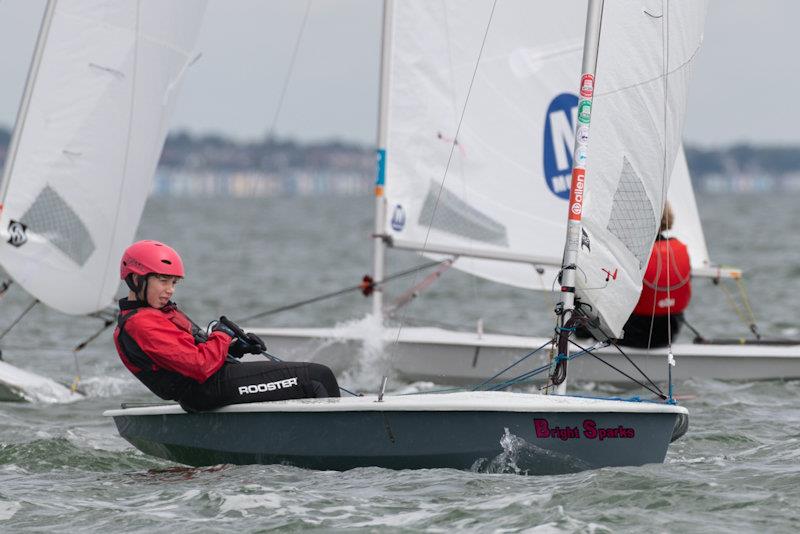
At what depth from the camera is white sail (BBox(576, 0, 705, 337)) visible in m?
5.56

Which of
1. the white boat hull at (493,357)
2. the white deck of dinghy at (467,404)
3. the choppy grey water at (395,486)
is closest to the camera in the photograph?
the choppy grey water at (395,486)

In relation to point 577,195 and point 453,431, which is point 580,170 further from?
point 453,431

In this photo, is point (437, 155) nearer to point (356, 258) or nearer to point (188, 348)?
point (188, 348)

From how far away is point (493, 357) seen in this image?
849cm

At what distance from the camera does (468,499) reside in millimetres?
4863

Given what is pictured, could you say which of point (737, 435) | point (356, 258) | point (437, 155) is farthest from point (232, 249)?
point (737, 435)

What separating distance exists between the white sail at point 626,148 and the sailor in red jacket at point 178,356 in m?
1.13

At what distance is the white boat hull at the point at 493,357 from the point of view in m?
8.29

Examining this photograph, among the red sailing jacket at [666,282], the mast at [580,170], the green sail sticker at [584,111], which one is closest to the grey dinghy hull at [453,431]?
the mast at [580,170]

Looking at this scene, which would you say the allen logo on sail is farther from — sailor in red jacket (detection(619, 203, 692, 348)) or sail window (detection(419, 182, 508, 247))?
sail window (detection(419, 182, 508, 247))

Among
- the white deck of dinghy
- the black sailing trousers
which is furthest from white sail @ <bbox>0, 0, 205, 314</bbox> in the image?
the white deck of dinghy

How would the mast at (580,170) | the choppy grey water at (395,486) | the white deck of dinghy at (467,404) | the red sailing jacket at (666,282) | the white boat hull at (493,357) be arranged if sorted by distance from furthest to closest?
1. the white boat hull at (493,357)
2. the red sailing jacket at (666,282)
3. the mast at (580,170)
4. the white deck of dinghy at (467,404)
5. the choppy grey water at (395,486)

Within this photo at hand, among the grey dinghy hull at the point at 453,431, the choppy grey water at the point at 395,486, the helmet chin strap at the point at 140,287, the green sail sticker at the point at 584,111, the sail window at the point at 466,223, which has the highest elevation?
the green sail sticker at the point at 584,111

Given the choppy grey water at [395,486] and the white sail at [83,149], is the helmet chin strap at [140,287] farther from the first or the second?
the white sail at [83,149]
